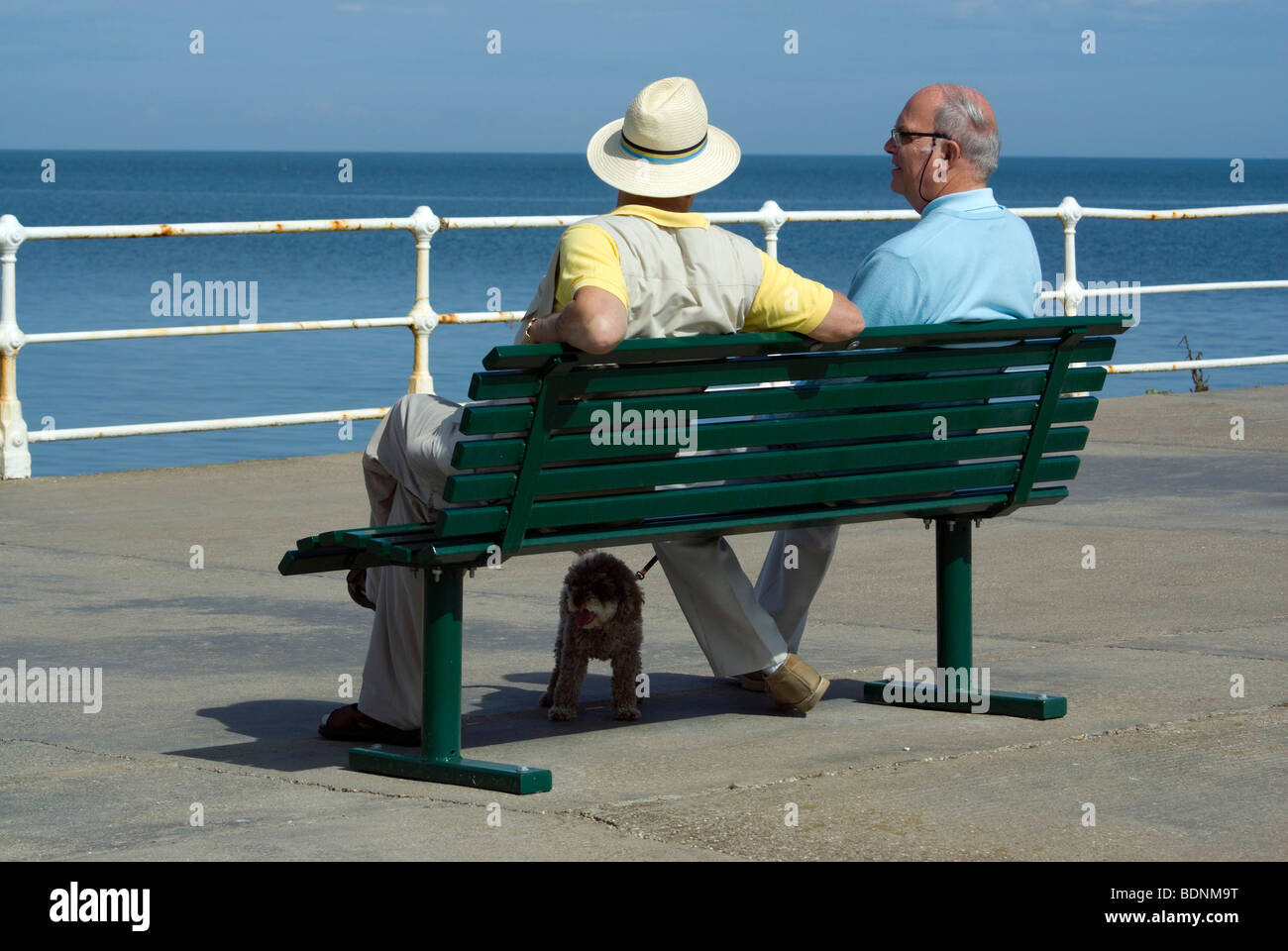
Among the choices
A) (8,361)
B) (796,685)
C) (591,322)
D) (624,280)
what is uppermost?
(8,361)

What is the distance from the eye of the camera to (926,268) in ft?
17.6

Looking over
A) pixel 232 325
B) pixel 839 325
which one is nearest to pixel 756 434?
pixel 839 325

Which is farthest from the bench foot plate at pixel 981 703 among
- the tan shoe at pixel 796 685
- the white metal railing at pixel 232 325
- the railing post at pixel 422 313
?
the railing post at pixel 422 313

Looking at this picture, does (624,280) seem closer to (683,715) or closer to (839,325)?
(839,325)

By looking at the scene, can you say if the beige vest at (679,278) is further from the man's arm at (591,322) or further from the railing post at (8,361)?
the railing post at (8,361)

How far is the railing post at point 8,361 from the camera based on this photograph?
9.91m

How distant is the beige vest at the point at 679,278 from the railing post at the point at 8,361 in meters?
5.74

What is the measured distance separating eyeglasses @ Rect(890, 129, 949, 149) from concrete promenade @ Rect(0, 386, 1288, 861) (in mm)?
1502

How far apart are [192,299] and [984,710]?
274 inches

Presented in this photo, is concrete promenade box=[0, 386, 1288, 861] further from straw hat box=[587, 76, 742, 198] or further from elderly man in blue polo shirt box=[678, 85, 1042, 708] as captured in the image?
straw hat box=[587, 76, 742, 198]

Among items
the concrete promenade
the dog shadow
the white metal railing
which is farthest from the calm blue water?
the dog shadow

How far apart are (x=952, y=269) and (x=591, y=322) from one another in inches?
52.1

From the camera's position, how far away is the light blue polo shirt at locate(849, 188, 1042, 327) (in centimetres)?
537
